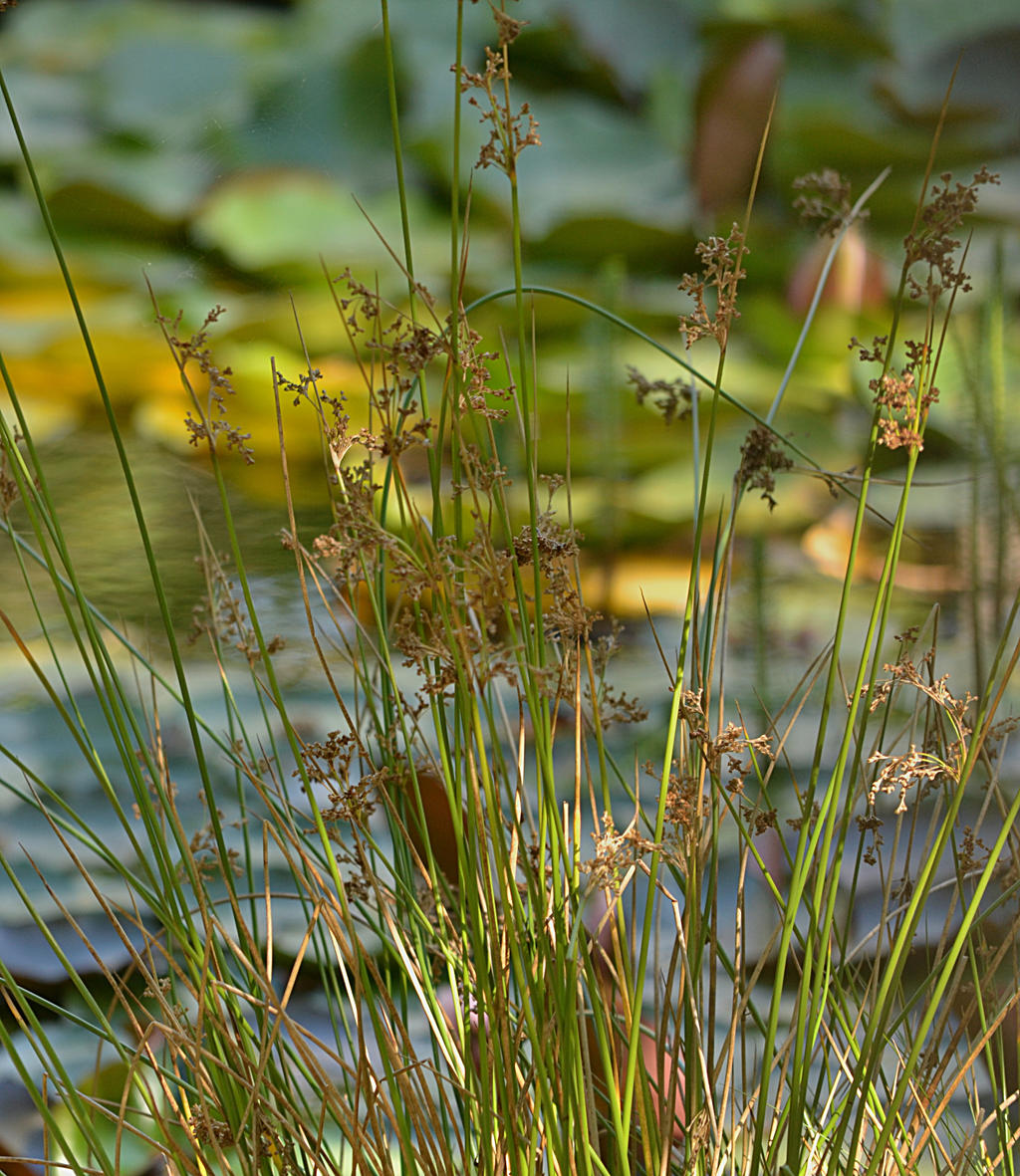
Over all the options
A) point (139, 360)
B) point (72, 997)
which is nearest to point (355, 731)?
point (72, 997)

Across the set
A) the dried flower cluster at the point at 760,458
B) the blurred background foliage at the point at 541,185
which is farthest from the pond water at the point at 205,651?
the dried flower cluster at the point at 760,458

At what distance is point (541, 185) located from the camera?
3.53 ft

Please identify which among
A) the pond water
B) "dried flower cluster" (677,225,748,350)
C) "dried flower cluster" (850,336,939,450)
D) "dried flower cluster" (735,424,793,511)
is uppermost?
"dried flower cluster" (677,225,748,350)

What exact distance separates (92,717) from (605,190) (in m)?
0.75

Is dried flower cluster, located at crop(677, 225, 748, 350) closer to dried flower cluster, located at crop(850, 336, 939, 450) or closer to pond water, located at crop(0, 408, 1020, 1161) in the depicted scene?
dried flower cluster, located at crop(850, 336, 939, 450)

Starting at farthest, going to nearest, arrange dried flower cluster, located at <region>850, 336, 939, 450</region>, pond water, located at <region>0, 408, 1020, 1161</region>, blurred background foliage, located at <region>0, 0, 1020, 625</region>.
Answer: blurred background foliage, located at <region>0, 0, 1020, 625</region>, pond water, located at <region>0, 408, 1020, 1161</region>, dried flower cluster, located at <region>850, 336, 939, 450</region>

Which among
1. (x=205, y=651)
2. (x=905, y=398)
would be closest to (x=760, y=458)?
(x=905, y=398)

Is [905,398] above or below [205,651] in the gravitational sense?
above

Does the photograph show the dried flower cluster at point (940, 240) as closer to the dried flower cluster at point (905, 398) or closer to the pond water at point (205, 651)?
the dried flower cluster at point (905, 398)

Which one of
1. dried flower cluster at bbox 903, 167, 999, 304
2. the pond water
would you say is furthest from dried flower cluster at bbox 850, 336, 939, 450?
the pond water

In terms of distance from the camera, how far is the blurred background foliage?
984mm

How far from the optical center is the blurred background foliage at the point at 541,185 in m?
0.98

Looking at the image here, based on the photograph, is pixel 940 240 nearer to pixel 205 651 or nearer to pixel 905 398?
pixel 905 398

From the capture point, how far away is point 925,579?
0.92m
